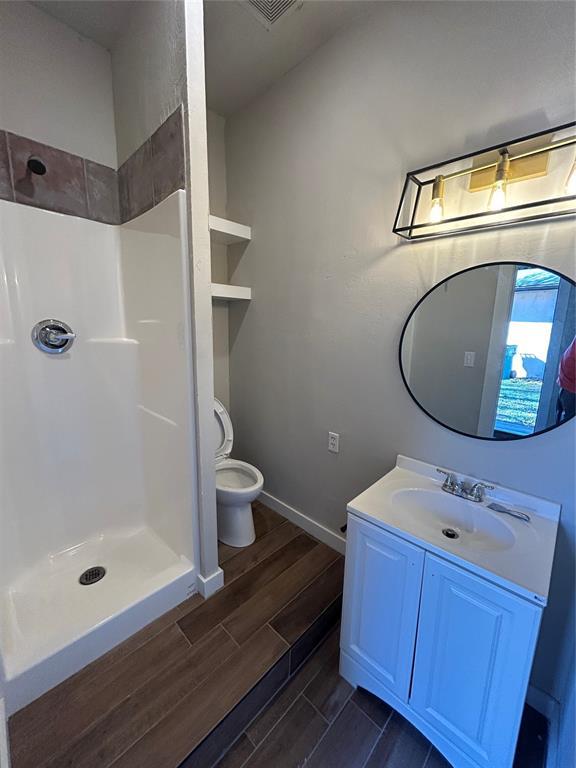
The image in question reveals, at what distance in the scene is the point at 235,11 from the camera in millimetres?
1351

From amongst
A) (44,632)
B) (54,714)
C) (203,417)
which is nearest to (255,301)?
(203,417)

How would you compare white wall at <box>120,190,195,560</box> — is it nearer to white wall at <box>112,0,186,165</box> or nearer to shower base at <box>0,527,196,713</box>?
shower base at <box>0,527,196,713</box>

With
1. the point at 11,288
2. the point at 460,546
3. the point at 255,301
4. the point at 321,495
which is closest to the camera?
the point at 460,546

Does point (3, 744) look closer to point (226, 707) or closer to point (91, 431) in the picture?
point (226, 707)

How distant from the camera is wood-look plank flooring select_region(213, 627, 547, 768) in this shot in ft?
3.36

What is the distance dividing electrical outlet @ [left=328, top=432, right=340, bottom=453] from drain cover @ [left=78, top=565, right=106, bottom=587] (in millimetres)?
1282

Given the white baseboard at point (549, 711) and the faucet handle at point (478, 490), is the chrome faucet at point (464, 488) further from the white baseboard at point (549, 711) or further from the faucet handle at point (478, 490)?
the white baseboard at point (549, 711)

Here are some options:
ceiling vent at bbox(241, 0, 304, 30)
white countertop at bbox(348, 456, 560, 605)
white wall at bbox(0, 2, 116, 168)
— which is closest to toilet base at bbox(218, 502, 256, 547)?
white countertop at bbox(348, 456, 560, 605)

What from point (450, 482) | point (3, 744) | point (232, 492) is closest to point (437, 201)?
point (450, 482)

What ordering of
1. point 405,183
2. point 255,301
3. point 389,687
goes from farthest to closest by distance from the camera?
A: point 255,301 < point 405,183 < point 389,687

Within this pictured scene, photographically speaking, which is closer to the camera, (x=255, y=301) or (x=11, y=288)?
(x=11, y=288)

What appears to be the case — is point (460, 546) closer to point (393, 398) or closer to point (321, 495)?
point (393, 398)

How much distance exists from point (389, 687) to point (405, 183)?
191 centimetres

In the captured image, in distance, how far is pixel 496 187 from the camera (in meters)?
1.05
